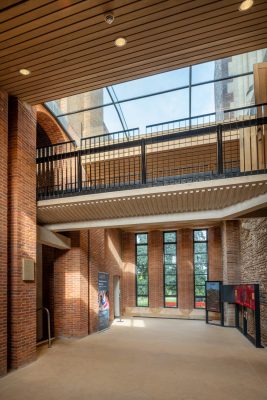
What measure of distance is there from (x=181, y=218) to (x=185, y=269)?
7859mm

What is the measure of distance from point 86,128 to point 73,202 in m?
5.64

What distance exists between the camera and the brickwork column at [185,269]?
13944mm

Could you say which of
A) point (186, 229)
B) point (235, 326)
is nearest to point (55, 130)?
point (186, 229)

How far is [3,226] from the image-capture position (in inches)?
221

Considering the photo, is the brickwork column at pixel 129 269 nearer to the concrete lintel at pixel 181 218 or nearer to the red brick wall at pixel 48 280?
the red brick wall at pixel 48 280

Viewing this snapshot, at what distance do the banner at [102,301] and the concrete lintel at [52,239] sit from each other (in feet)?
6.78

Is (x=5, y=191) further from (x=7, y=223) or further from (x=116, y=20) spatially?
(x=116, y=20)

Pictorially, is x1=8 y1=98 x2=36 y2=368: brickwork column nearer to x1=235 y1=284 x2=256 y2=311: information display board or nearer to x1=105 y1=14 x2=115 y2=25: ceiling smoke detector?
x1=105 y1=14 x2=115 y2=25: ceiling smoke detector

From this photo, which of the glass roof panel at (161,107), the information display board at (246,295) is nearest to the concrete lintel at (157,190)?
the information display board at (246,295)

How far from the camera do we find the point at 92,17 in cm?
403

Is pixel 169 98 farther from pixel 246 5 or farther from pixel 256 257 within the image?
pixel 246 5

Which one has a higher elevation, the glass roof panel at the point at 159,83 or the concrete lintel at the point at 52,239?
the glass roof panel at the point at 159,83

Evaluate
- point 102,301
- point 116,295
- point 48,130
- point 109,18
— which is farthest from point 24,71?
point 116,295

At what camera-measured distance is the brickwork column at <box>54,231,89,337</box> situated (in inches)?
341
